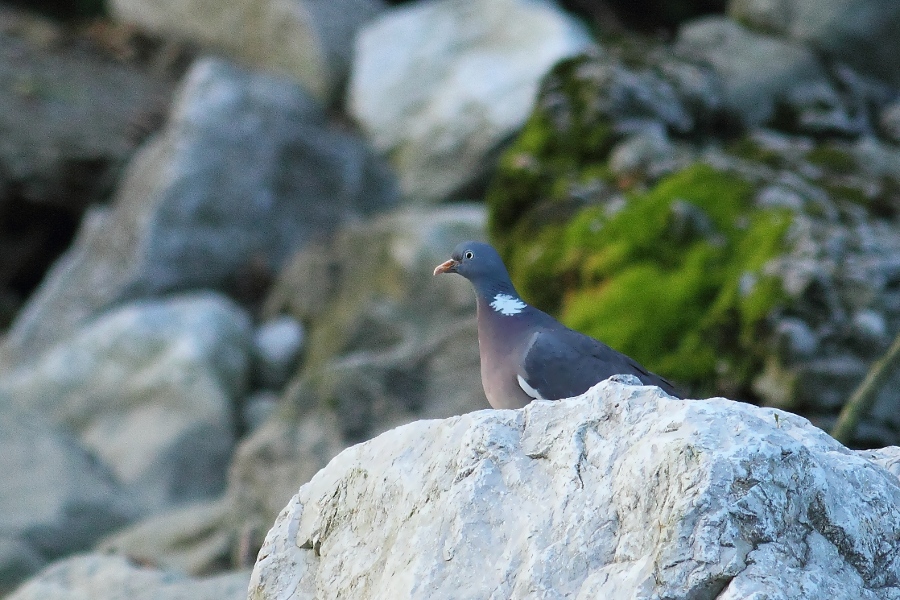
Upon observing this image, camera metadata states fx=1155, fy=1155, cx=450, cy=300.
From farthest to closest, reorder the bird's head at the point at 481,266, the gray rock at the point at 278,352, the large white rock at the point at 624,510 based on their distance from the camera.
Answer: the gray rock at the point at 278,352 → the bird's head at the point at 481,266 → the large white rock at the point at 624,510

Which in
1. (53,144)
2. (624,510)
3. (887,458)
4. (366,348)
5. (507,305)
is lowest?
(366,348)

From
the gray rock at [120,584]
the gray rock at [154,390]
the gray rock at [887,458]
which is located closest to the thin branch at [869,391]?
the gray rock at [887,458]

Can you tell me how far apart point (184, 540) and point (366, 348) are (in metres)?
2.85

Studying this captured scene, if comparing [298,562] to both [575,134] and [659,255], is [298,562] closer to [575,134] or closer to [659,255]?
[659,255]

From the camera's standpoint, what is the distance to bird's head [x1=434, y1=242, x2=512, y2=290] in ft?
16.2

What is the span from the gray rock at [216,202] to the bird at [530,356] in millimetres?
7674

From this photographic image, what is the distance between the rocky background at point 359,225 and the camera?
700 centimetres

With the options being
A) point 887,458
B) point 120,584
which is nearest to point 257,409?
point 120,584

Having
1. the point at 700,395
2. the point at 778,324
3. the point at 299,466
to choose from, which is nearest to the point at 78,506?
the point at 299,466

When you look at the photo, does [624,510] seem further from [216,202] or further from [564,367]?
[216,202]

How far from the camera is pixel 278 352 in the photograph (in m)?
11.0

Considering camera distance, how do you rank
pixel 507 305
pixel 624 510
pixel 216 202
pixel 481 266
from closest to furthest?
pixel 624 510 < pixel 507 305 < pixel 481 266 < pixel 216 202

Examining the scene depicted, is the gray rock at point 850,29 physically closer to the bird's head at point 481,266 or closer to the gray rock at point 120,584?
the bird's head at point 481,266

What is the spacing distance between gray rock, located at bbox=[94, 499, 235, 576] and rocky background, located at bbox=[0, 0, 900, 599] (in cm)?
2
